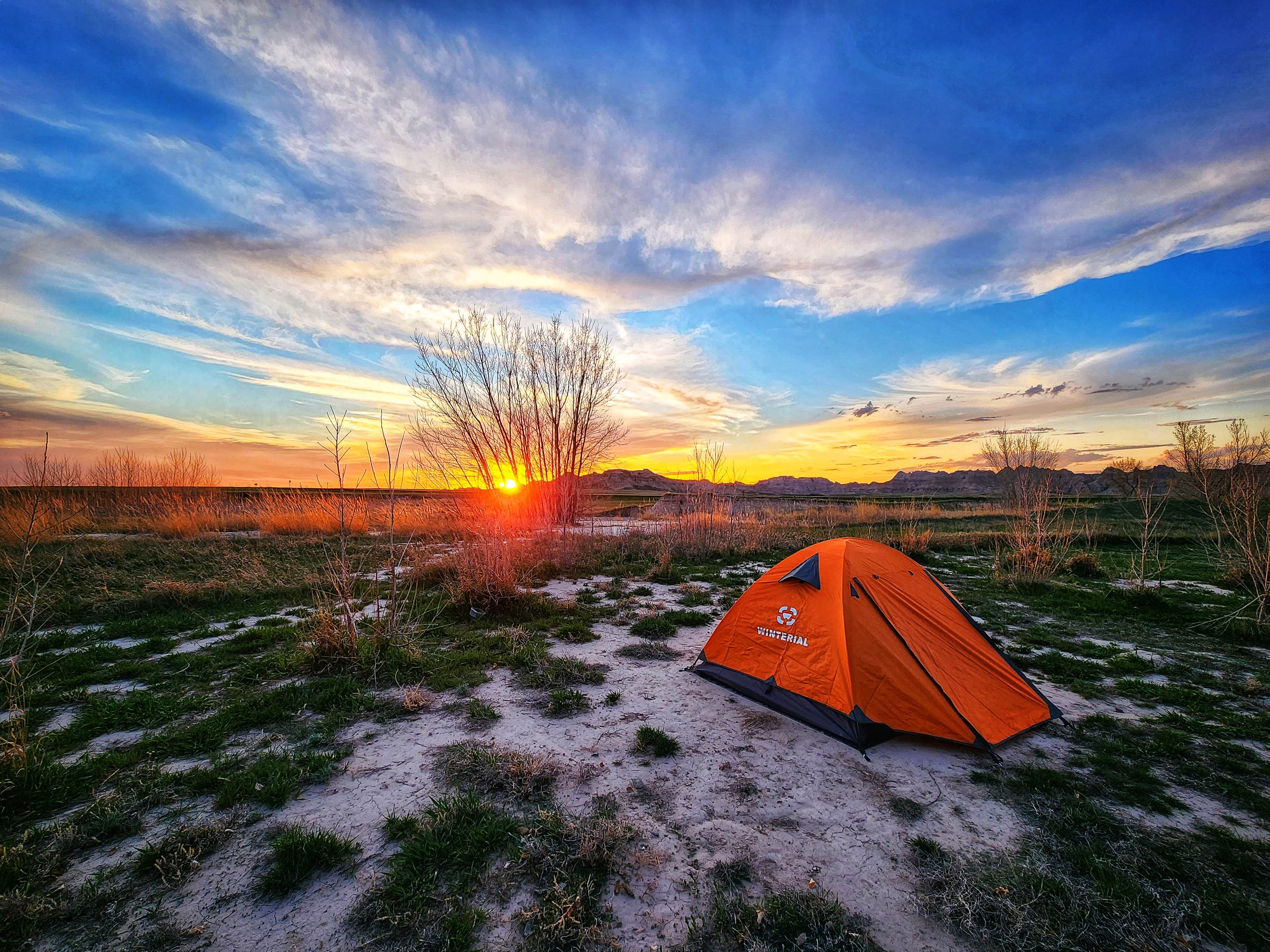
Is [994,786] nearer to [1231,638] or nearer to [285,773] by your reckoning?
[285,773]

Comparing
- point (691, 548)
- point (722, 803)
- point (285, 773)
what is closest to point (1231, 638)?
point (722, 803)

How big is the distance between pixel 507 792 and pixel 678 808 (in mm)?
1326

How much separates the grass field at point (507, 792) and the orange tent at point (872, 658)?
0.44m

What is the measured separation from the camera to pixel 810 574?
521cm

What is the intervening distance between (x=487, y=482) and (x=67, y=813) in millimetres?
12775

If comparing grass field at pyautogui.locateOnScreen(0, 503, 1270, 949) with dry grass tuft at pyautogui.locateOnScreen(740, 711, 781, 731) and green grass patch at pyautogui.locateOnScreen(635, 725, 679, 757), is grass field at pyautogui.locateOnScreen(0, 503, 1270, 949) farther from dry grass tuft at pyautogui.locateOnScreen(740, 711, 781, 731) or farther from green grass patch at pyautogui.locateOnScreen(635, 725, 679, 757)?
dry grass tuft at pyautogui.locateOnScreen(740, 711, 781, 731)

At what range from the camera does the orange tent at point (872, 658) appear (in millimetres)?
4395

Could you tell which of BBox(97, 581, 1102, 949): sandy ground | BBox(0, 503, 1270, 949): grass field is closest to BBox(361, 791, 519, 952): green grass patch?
BBox(0, 503, 1270, 949): grass field

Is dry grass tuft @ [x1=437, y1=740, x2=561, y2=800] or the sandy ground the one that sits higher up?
dry grass tuft @ [x1=437, y1=740, x2=561, y2=800]

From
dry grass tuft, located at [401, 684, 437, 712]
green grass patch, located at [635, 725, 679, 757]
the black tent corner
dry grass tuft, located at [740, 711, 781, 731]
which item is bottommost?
dry grass tuft, located at [740, 711, 781, 731]

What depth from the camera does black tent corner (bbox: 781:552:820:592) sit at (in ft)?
16.8

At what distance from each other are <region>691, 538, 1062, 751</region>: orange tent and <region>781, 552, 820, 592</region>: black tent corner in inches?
0.5

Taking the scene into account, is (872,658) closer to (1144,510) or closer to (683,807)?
(683,807)

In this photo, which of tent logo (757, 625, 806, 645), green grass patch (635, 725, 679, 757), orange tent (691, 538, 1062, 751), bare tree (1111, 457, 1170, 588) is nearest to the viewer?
green grass patch (635, 725, 679, 757)
